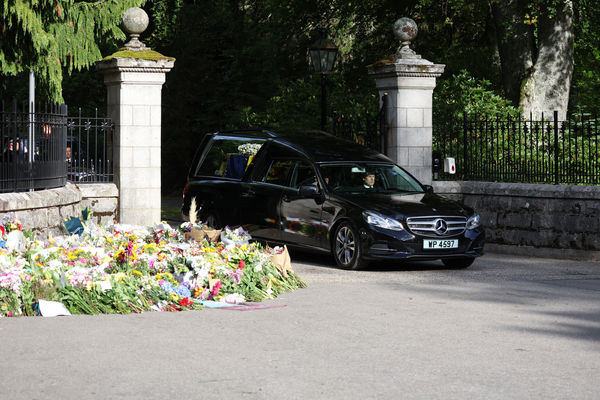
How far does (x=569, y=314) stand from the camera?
9.77m

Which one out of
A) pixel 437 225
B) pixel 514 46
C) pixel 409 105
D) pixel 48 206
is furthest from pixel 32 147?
pixel 514 46

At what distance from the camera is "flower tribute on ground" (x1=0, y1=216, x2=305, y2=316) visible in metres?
9.55

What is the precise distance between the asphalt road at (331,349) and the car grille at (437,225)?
1.77 meters

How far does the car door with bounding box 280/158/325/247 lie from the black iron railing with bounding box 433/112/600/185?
12.0 ft

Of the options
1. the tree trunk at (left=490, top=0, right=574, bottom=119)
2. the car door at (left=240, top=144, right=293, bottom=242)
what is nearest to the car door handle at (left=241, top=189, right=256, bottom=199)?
the car door at (left=240, top=144, right=293, bottom=242)

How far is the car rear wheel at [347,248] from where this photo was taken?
1330 centimetres

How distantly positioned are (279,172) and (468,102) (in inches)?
337

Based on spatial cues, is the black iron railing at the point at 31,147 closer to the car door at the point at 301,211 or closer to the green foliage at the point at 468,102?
the car door at the point at 301,211

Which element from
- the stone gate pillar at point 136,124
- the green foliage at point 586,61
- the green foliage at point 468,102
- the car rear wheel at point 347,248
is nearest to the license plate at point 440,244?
the car rear wheel at point 347,248

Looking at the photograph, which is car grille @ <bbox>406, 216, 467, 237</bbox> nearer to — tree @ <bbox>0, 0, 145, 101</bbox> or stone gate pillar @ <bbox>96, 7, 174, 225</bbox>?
tree @ <bbox>0, 0, 145, 101</bbox>

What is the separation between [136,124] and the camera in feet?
56.0

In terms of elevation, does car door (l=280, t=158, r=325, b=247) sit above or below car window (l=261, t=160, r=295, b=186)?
below

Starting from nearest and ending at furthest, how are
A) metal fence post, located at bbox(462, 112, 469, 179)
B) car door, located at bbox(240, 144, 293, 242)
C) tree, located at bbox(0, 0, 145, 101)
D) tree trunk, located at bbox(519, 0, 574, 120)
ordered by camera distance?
tree, located at bbox(0, 0, 145, 101) < car door, located at bbox(240, 144, 293, 242) < metal fence post, located at bbox(462, 112, 469, 179) < tree trunk, located at bbox(519, 0, 574, 120)

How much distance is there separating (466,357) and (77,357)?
2696 mm
